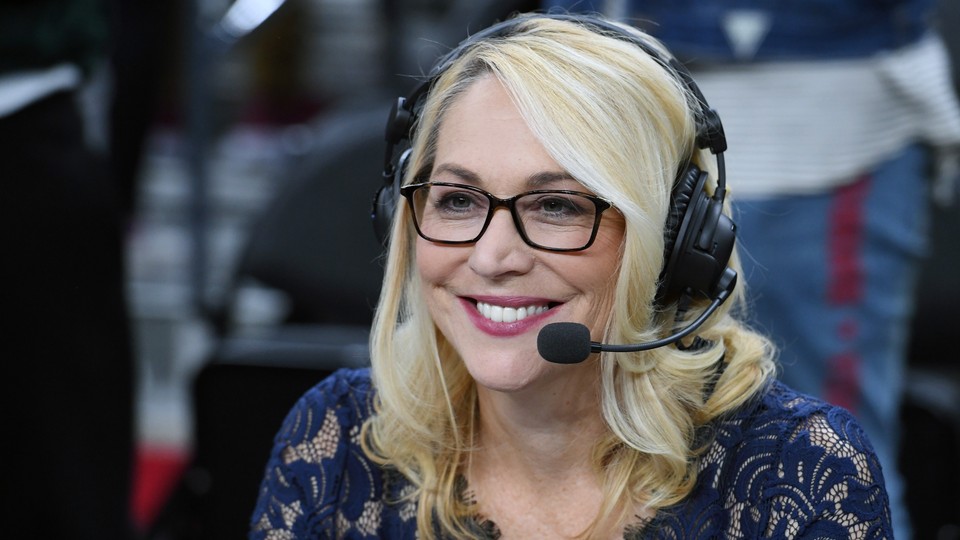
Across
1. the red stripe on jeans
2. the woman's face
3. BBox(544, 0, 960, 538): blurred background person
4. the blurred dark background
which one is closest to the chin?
the woman's face

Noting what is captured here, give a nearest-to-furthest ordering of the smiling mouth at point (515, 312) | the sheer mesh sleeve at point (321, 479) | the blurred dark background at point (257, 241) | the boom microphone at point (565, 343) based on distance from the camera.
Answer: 1. the boom microphone at point (565, 343)
2. the smiling mouth at point (515, 312)
3. the sheer mesh sleeve at point (321, 479)
4. the blurred dark background at point (257, 241)

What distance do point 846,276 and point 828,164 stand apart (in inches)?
8.6

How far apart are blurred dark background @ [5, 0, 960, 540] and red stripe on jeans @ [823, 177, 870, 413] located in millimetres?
257

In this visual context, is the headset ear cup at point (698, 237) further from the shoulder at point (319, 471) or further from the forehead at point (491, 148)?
the shoulder at point (319, 471)

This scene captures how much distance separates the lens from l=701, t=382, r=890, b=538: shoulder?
61.7 inches

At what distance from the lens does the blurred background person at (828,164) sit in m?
2.47

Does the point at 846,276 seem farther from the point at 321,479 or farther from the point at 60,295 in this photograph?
the point at 60,295

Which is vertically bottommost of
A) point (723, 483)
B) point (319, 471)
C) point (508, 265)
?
point (319, 471)

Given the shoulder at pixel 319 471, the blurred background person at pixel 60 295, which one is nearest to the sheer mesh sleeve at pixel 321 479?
the shoulder at pixel 319 471

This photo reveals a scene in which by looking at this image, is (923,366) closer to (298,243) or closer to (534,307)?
(298,243)

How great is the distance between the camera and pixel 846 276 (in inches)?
98.9

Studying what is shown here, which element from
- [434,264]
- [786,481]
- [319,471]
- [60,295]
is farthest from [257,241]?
[786,481]

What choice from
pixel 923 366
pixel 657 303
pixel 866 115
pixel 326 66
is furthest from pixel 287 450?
pixel 326 66

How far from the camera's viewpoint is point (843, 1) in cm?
242
